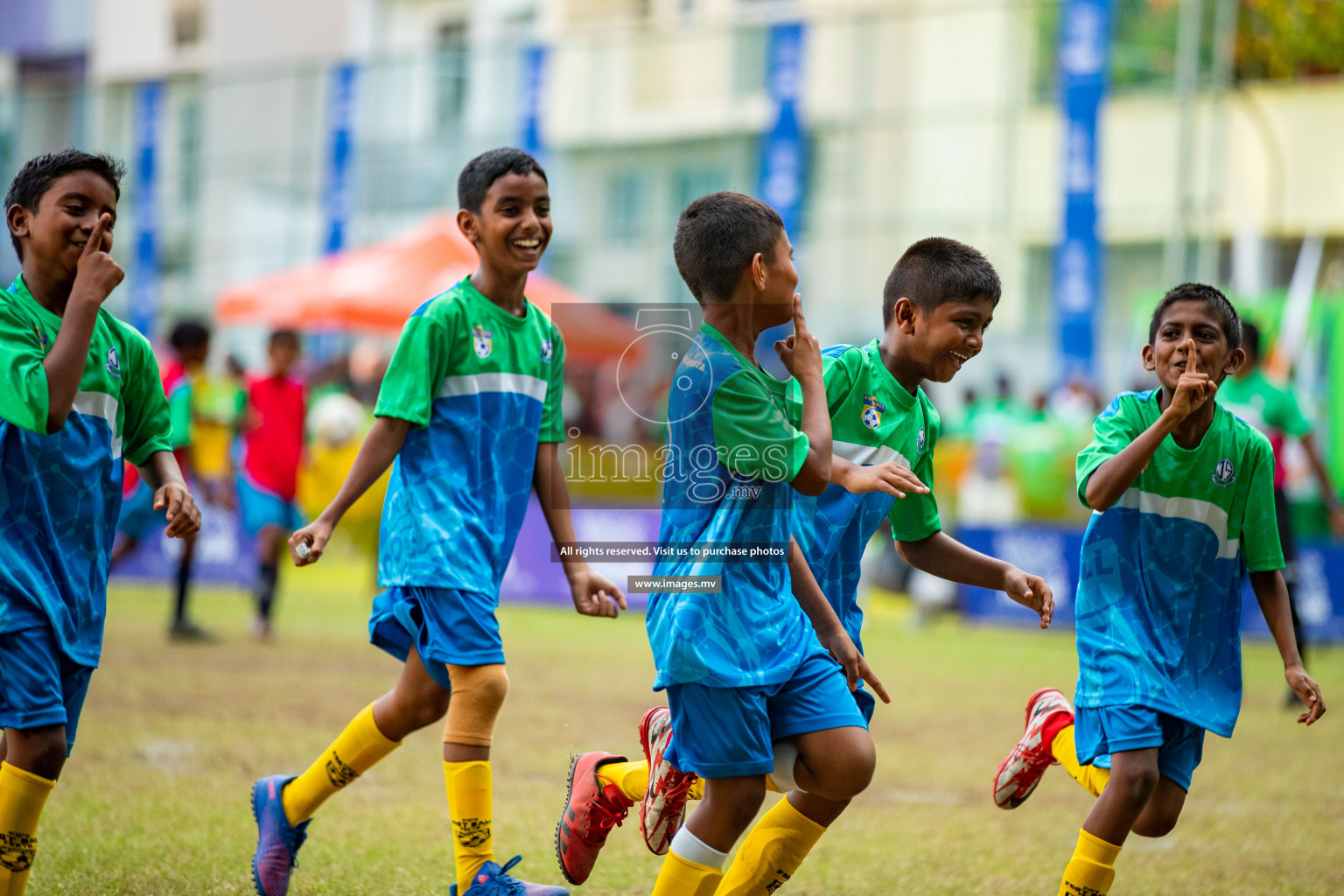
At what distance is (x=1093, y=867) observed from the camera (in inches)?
149

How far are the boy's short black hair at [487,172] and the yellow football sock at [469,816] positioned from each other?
1594mm

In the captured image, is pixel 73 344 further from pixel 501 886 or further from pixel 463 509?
pixel 501 886

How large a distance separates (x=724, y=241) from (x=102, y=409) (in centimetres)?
159

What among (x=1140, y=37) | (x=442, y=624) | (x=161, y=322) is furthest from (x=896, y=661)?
(x=161, y=322)

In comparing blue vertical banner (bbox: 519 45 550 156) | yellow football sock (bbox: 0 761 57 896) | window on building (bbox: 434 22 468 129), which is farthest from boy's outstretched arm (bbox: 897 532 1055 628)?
window on building (bbox: 434 22 468 129)

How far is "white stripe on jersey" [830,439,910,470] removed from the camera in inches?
150

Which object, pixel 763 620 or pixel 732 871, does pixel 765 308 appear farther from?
pixel 732 871

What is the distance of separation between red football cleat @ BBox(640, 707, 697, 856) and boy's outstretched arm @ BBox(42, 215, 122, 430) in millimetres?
1700

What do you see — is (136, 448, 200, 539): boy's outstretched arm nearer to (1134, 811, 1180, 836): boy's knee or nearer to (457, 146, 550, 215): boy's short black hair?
(457, 146, 550, 215): boy's short black hair

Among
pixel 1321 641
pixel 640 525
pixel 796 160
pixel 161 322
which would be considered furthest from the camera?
pixel 161 322

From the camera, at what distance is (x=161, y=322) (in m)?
27.2

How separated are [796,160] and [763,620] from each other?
1835 cm

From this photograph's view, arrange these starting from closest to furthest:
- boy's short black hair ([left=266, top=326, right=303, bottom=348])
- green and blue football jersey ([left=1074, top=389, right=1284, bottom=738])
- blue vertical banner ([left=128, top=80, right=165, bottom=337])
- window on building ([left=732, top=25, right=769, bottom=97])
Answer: green and blue football jersey ([left=1074, top=389, right=1284, bottom=738]) < boy's short black hair ([left=266, top=326, right=303, bottom=348]) < window on building ([left=732, top=25, right=769, bottom=97]) < blue vertical banner ([left=128, top=80, right=165, bottom=337])

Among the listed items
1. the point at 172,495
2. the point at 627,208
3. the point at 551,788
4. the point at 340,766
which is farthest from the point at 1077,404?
the point at 172,495
